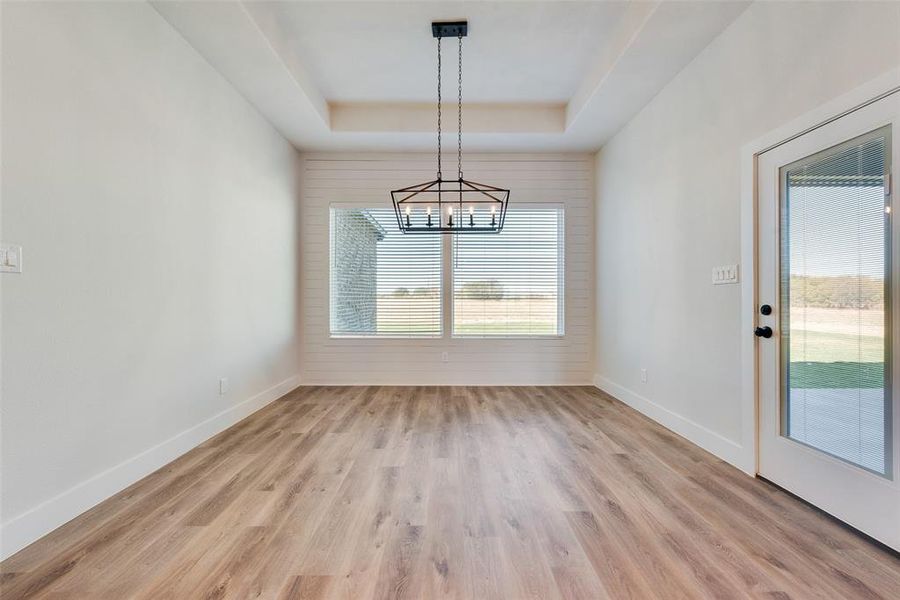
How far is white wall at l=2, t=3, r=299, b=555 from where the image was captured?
5.77 feet

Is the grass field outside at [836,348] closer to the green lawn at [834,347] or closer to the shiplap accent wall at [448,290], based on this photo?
the green lawn at [834,347]

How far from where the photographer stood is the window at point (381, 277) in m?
5.11

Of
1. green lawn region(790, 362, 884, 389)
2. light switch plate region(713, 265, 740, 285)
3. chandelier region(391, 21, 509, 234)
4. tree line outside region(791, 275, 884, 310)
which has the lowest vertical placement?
green lawn region(790, 362, 884, 389)

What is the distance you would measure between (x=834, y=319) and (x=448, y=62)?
3.31 meters

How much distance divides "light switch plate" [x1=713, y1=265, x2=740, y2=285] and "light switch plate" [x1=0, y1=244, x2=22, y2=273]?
3874 mm

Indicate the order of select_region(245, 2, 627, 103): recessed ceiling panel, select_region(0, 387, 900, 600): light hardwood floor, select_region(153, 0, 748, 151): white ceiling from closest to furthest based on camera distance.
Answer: select_region(0, 387, 900, 600): light hardwood floor, select_region(153, 0, 748, 151): white ceiling, select_region(245, 2, 627, 103): recessed ceiling panel

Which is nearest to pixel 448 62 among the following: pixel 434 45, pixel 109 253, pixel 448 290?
pixel 434 45

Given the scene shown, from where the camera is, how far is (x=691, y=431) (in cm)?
306

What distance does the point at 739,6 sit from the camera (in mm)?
2479

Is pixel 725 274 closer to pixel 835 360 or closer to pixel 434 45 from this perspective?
pixel 835 360

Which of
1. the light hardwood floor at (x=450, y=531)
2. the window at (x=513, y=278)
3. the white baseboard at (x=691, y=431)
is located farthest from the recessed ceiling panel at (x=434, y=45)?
the white baseboard at (x=691, y=431)

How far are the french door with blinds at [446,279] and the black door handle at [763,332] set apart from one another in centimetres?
266

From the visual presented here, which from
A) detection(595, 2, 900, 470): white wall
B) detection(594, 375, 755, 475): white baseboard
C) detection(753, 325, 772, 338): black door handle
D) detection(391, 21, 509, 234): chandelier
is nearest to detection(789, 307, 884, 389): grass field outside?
detection(753, 325, 772, 338): black door handle

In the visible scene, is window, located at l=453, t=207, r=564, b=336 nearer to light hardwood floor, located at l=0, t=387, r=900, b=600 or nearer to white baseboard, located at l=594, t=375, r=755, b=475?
white baseboard, located at l=594, t=375, r=755, b=475
